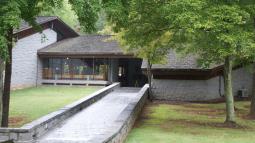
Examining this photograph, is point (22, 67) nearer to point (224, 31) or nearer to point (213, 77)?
point (213, 77)

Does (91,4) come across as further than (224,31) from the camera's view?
No

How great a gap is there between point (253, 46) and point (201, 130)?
364 centimetres

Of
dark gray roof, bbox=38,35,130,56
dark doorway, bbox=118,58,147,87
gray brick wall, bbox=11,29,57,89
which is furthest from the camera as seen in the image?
dark doorway, bbox=118,58,147,87

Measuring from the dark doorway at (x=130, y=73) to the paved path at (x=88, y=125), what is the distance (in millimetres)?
17426

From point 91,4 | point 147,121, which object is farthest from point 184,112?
point 91,4

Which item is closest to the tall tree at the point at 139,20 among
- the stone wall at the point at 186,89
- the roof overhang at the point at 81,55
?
the stone wall at the point at 186,89

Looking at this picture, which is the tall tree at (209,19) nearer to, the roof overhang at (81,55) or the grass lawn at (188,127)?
the grass lawn at (188,127)

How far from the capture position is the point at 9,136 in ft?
42.2

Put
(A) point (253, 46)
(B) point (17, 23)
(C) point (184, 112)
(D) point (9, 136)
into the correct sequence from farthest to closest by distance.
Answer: (C) point (184, 112), (A) point (253, 46), (D) point (9, 136), (B) point (17, 23)

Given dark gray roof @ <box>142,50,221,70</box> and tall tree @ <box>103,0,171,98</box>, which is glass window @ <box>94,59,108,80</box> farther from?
tall tree @ <box>103,0,171,98</box>

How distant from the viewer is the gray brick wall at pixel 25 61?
35.4m

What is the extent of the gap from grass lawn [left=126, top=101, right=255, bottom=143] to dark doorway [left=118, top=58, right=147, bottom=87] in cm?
1704

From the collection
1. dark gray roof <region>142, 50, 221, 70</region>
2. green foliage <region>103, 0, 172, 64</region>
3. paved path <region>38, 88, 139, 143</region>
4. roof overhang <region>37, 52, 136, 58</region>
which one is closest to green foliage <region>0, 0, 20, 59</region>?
paved path <region>38, 88, 139, 143</region>

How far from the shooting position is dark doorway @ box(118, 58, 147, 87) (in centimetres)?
4203
